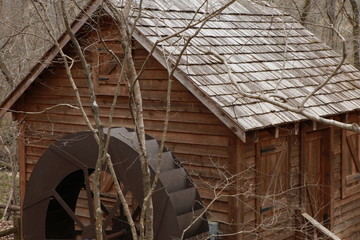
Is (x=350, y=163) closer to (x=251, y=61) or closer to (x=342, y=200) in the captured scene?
(x=342, y=200)

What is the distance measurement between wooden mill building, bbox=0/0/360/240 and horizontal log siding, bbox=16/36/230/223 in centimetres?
2

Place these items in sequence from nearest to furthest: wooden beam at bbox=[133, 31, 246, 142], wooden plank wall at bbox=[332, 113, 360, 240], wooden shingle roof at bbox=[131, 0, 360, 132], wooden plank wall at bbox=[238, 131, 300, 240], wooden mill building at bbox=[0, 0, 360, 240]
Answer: wooden beam at bbox=[133, 31, 246, 142] → wooden shingle roof at bbox=[131, 0, 360, 132] → wooden mill building at bbox=[0, 0, 360, 240] → wooden plank wall at bbox=[238, 131, 300, 240] → wooden plank wall at bbox=[332, 113, 360, 240]

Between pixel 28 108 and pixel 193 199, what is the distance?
4680mm

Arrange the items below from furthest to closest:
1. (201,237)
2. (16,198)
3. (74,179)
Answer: (16,198) < (74,179) < (201,237)

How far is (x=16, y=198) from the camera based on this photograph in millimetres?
17359

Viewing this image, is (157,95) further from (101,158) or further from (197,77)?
(101,158)

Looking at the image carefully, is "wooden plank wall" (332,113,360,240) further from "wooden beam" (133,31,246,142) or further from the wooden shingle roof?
"wooden beam" (133,31,246,142)

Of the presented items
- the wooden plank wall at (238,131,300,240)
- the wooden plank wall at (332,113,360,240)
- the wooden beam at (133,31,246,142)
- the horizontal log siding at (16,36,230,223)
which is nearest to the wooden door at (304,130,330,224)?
the wooden plank wall at (332,113,360,240)

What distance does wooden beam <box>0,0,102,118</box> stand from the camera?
35.0ft

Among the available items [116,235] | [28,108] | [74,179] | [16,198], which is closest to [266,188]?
[116,235]

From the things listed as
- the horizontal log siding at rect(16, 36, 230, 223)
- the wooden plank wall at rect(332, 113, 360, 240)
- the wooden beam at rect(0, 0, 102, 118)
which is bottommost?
the wooden plank wall at rect(332, 113, 360, 240)

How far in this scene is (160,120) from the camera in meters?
10.9

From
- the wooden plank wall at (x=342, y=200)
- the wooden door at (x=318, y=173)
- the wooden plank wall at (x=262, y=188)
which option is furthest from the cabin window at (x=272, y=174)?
the wooden plank wall at (x=342, y=200)

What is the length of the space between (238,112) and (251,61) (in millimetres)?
2107
